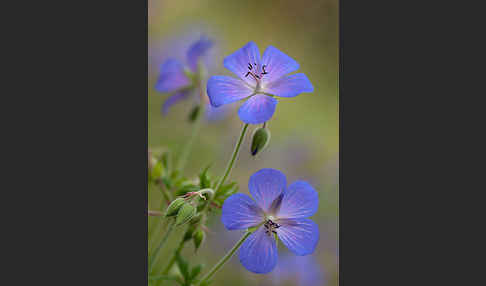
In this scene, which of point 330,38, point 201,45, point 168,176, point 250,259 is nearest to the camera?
point 250,259

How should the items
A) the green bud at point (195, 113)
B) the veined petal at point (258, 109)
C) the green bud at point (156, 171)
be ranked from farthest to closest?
the green bud at point (195, 113), the green bud at point (156, 171), the veined petal at point (258, 109)

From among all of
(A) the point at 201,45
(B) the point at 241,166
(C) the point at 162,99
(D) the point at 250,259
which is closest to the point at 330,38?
(A) the point at 201,45

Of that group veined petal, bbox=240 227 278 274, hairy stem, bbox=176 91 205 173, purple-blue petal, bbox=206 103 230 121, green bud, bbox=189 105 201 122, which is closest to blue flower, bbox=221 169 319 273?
veined petal, bbox=240 227 278 274

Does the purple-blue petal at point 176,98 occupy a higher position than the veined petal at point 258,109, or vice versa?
the purple-blue petal at point 176,98

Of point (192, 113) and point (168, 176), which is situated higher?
point (192, 113)

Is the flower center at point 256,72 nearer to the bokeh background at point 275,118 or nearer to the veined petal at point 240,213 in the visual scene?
the veined petal at point 240,213

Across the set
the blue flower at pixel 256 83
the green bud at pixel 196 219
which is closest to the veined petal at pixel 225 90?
the blue flower at pixel 256 83

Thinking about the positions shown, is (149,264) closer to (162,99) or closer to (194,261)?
(194,261)
